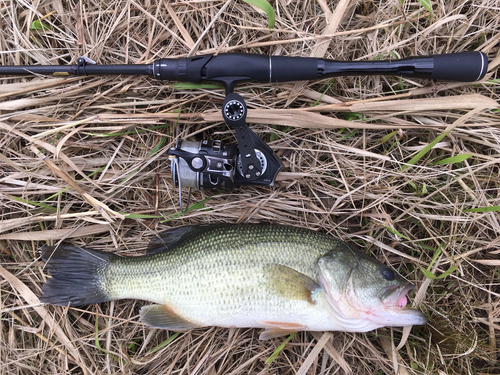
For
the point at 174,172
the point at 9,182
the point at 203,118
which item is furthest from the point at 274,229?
the point at 9,182

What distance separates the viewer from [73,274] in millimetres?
2555

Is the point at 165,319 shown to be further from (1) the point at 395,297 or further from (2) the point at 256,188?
(1) the point at 395,297

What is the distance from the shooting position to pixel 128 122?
8.28 ft

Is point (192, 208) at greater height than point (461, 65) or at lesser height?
lesser

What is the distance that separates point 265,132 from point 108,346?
2.13 m

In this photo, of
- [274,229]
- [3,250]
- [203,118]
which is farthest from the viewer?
[3,250]

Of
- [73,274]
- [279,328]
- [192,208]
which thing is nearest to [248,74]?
[192,208]

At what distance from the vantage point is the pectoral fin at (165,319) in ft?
7.77

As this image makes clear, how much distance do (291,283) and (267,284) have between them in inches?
6.4

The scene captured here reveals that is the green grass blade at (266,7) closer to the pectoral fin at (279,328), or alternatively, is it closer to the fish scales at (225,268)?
the fish scales at (225,268)

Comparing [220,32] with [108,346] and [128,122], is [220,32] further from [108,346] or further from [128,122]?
[108,346]

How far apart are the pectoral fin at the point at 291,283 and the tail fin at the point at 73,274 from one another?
1.29 metres

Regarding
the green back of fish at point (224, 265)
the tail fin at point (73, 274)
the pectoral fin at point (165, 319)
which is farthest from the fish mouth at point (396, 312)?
the tail fin at point (73, 274)

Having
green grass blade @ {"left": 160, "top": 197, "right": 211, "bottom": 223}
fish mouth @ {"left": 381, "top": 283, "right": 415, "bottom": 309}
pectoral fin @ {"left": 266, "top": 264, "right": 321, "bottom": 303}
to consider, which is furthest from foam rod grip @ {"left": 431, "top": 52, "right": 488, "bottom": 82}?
green grass blade @ {"left": 160, "top": 197, "right": 211, "bottom": 223}
